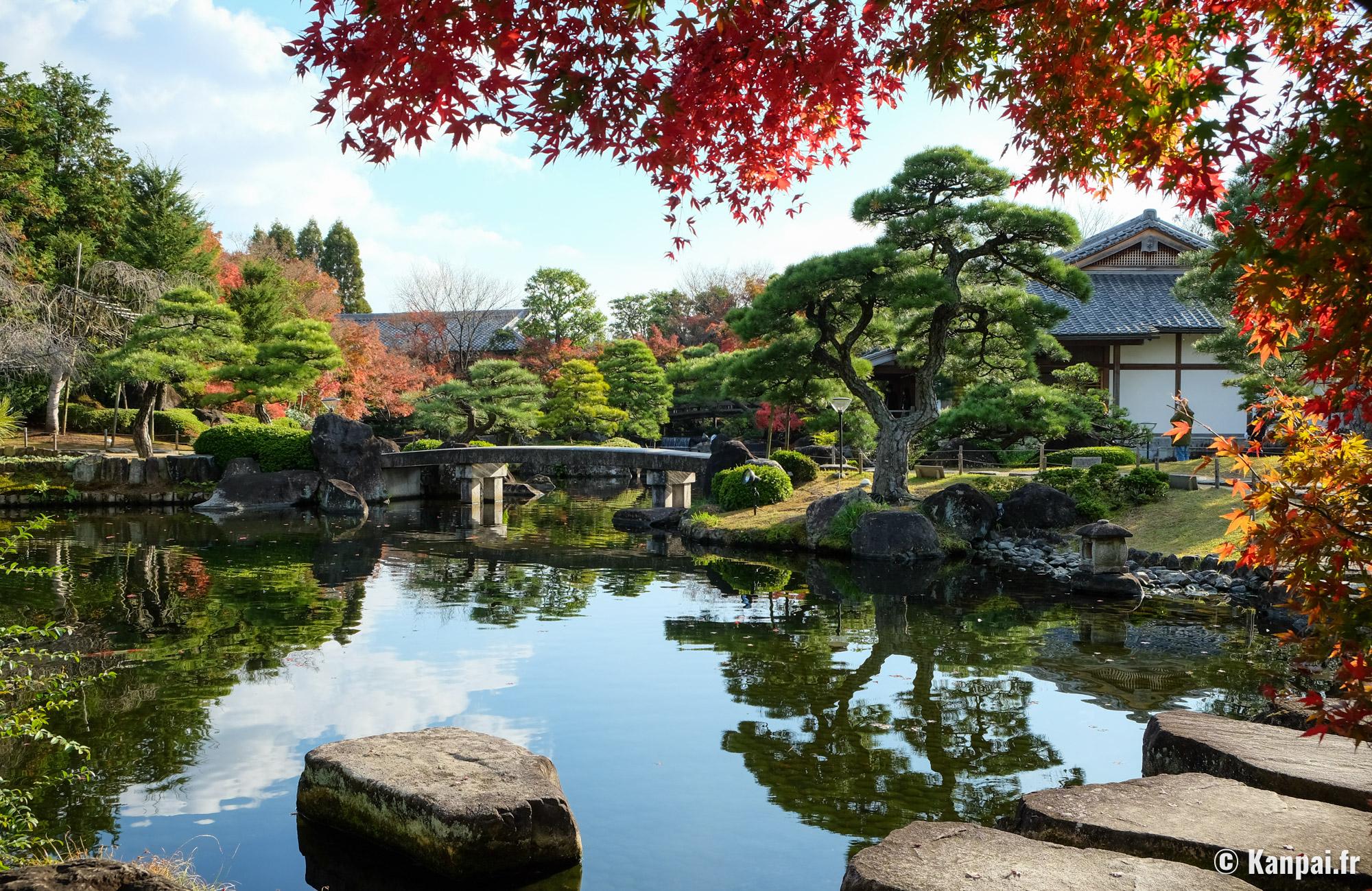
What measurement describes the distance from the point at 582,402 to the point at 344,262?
1037 inches

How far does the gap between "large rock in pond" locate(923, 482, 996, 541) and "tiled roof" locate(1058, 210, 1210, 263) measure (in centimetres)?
1205

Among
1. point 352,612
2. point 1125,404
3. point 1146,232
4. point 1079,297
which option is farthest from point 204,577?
point 1146,232

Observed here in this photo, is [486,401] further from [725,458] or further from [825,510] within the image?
[825,510]

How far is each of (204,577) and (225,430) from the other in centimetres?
1213

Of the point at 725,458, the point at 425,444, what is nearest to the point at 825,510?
the point at 725,458

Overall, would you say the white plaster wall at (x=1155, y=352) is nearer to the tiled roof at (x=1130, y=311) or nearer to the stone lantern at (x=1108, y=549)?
the tiled roof at (x=1130, y=311)

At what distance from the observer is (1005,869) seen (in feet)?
11.5

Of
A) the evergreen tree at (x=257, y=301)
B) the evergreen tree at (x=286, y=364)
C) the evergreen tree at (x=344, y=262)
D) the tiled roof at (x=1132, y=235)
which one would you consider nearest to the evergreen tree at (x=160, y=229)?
the evergreen tree at (x=257, y=301)

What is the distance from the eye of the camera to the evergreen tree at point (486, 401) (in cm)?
2830

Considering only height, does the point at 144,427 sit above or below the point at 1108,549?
above

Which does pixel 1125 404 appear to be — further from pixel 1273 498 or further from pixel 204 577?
pixel 1273 498

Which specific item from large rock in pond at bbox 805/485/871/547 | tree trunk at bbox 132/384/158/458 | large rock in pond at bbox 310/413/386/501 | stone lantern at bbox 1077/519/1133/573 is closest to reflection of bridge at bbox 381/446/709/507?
large rock in pond at bbox 310/413/386/501

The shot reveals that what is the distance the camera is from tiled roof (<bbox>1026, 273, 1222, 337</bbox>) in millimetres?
22547

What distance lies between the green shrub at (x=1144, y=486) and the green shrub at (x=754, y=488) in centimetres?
621
